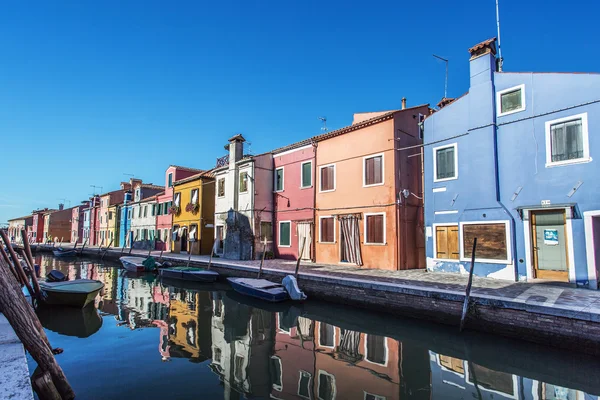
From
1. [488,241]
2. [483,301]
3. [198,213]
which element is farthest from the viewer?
[198,213]

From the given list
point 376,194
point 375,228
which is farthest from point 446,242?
point 376,194

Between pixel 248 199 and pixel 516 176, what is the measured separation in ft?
49.4

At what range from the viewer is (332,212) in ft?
62.0

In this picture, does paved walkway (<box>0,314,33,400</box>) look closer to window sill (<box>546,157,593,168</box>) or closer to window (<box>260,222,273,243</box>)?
window sill (<box>546,157,593,168</box>)

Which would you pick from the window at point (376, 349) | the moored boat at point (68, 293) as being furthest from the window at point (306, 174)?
the window at point (376, 349)

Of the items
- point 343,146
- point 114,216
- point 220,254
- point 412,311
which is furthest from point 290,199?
point 114,216

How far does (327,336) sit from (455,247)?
7.45m

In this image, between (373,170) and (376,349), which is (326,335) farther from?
(373,170)

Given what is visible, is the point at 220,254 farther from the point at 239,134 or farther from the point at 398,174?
the point at 398,174

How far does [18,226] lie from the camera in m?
84.2

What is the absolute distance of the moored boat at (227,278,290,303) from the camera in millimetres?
13570

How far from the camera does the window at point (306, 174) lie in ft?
68.0

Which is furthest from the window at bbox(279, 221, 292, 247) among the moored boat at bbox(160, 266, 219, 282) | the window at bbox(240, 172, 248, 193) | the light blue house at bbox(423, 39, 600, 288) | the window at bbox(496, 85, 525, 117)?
the window at bbox(496, 85, 525, 117)

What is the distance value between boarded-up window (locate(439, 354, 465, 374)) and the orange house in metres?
7.82
